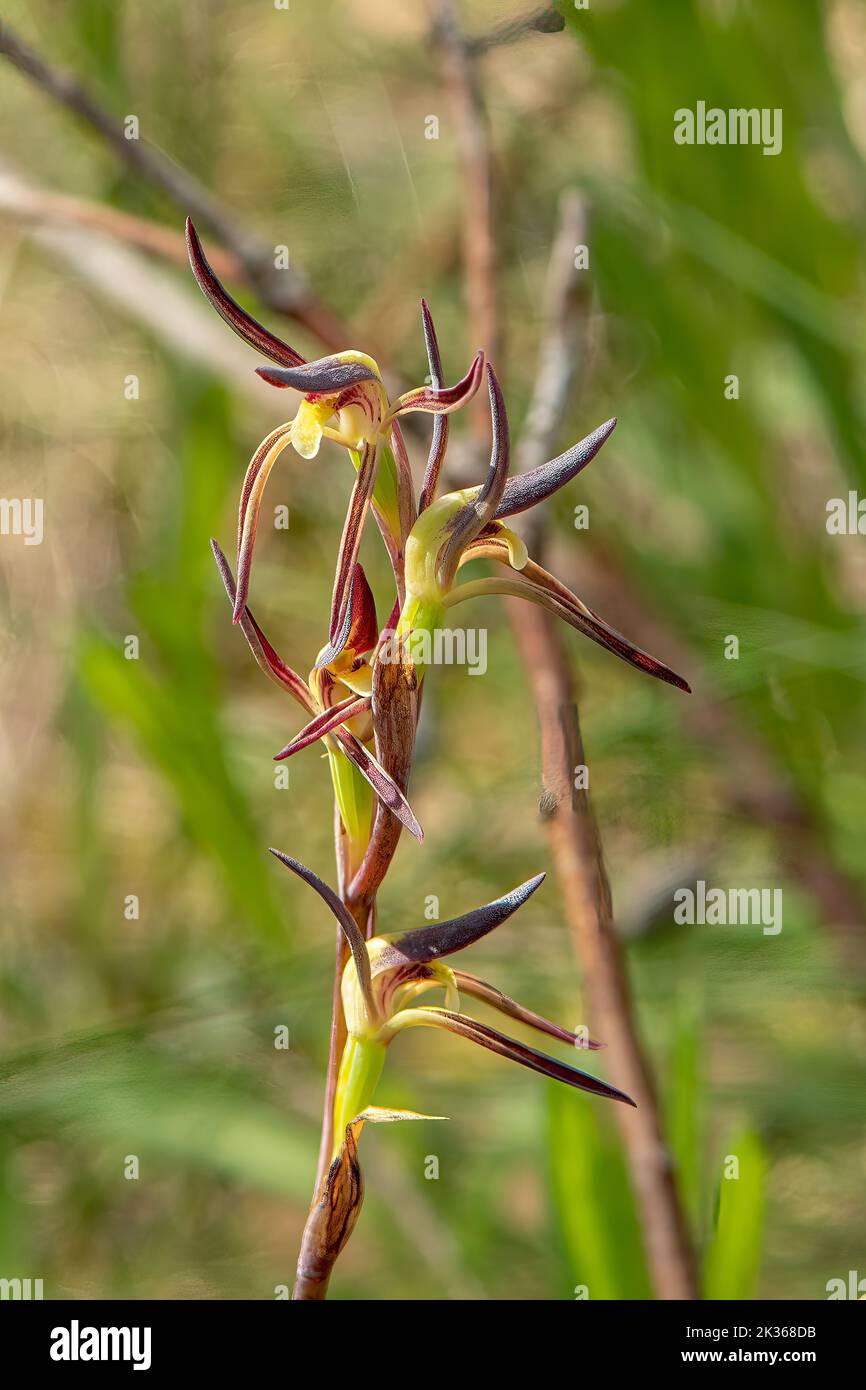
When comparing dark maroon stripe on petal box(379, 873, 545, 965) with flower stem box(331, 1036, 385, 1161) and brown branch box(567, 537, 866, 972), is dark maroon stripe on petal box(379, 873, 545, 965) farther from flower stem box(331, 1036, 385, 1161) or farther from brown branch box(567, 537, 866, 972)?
brown branch box(567, 537, 866, 972)

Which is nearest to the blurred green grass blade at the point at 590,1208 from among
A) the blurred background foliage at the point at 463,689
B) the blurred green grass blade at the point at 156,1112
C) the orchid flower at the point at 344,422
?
the blurred background foliage at the point at 463,689

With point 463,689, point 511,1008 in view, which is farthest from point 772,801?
point 511,1008

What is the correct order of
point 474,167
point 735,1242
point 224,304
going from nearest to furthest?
point 224,304
point 735,1242
point 474,167

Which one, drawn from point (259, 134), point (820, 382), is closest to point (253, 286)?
point (820, 382)

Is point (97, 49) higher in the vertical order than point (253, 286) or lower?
higher

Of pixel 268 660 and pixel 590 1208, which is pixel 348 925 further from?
pixel 590 1208
